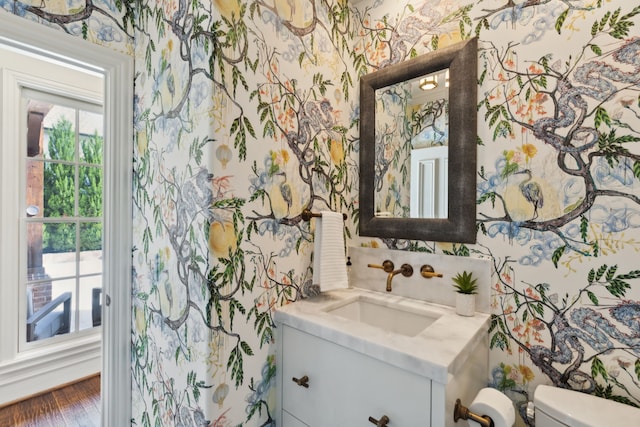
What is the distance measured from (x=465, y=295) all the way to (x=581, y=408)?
413mm

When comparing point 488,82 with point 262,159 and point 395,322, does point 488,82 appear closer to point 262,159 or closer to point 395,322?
point 262,159

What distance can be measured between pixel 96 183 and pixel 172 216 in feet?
5.80

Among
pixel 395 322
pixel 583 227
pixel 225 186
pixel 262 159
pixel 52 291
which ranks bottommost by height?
pixel 52 291

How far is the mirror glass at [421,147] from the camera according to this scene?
116cm

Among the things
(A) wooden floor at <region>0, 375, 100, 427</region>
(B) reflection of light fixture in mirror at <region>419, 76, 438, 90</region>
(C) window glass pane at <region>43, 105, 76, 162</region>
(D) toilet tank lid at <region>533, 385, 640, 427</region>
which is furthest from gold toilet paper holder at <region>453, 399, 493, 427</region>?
(C) window glass pane at <region>43, 105, 76, 162</region>

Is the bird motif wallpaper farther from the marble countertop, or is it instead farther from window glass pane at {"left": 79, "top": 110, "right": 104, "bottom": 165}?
window glass pane at {"left": 79, "top": 110, "right": 104, "bottom": 165}

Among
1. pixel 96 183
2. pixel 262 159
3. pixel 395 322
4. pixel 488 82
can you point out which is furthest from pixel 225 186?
pixel 96 183

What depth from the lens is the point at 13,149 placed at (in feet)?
6.51

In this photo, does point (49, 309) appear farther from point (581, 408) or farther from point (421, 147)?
point (581, 408)

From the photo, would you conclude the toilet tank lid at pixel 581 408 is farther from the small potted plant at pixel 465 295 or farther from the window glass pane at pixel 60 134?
the window glass pane at pixel 60 134

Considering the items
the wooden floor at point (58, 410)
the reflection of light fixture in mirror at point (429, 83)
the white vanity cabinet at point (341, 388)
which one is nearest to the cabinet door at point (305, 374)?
the white vanity cabinet at point (341, 388)

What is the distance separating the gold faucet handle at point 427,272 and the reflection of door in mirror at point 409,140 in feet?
0.72

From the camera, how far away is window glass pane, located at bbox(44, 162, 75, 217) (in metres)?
2.16

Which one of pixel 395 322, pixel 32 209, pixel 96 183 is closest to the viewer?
pixel 395 322
